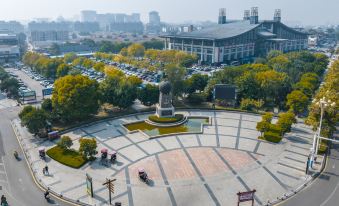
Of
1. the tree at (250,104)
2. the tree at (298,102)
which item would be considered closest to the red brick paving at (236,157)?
the tree at (298,102)

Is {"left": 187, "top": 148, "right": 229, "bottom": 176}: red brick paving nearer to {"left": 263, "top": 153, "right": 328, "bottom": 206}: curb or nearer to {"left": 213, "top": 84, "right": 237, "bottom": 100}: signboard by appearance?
{"left": 263, "top": 153, "right": 328, "bottom": 206}: curb

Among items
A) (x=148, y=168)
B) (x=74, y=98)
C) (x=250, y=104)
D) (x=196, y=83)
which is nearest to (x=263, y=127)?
(x=250, y=104)

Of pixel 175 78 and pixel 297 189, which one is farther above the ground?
pixel 175 78

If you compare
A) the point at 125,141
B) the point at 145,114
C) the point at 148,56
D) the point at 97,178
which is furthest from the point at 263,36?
the point at 97,178

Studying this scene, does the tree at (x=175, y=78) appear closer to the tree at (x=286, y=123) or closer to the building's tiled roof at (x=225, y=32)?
the tree at (x=286, y=123)

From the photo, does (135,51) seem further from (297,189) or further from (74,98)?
(297,189)
